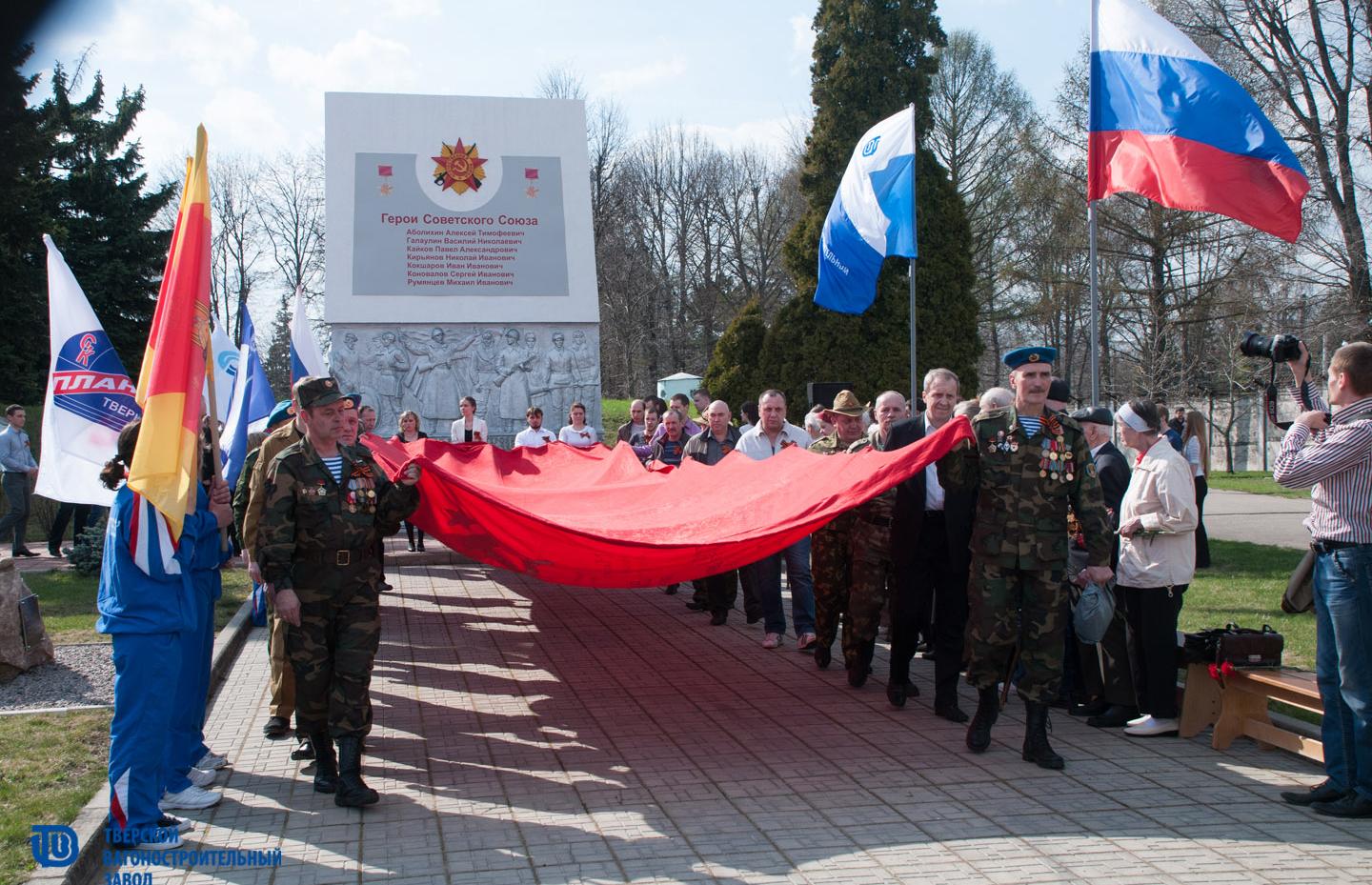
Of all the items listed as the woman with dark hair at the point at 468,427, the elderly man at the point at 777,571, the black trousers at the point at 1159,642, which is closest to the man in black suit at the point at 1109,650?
the black trousers at the point at 1159,642

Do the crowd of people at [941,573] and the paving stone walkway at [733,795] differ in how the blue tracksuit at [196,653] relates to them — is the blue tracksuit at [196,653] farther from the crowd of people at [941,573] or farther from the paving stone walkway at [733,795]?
the paving stone walkway at [733,795]

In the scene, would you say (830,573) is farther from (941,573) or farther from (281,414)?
(281,414)

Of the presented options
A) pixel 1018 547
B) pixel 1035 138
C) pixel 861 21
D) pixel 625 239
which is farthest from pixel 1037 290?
pixel 1018 547

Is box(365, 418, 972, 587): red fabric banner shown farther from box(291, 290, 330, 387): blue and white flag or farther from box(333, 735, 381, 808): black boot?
box(291, 290, 330, 387): blue and white flag

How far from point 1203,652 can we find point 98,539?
388 inches

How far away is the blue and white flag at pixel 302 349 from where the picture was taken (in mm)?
9320

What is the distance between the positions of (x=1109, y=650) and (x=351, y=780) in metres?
3.69

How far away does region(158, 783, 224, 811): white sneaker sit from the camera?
4254mm

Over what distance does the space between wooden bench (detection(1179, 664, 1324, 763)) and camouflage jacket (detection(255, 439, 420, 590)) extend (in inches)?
153

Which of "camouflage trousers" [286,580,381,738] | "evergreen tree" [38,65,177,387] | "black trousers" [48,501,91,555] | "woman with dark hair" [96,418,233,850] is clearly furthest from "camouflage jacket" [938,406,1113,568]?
"evergreen tree" [38,65,177,387]

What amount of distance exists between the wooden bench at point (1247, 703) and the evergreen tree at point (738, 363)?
1870 centimetres

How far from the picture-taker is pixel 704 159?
42.8 m

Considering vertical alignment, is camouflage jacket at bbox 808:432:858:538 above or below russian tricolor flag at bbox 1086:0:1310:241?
below

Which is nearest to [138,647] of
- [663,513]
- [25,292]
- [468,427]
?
[663,513]
